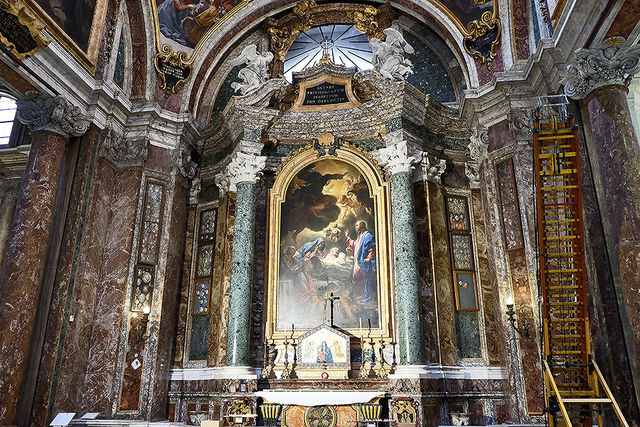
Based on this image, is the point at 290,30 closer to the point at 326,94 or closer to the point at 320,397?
the point at 326,94

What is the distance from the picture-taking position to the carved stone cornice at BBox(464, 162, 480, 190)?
11.7 m

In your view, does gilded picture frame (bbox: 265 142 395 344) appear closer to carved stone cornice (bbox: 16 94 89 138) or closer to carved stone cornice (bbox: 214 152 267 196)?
carved stone cornice (bbox: 214 152 267 196)

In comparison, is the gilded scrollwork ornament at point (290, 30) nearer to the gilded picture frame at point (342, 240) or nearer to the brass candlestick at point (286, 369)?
the gilded picture frame at point (342, 240)

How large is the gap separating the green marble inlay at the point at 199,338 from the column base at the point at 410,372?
162 inches

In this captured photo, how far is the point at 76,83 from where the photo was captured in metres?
9.98

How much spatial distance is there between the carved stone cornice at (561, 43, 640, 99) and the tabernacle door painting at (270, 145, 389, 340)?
15.8 ft

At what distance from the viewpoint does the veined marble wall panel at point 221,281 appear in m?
11.0

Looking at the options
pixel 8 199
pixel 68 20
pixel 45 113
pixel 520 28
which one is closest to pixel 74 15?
pixel 68 20

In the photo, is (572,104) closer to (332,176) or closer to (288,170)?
(332,176)

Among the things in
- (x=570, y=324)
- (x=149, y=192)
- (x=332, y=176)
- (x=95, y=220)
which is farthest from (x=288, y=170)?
(x=570, y=324)

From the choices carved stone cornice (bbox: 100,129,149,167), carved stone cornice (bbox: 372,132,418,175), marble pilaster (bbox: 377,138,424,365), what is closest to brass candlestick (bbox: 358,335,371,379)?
marble pilaster (bbox: 377,138,424,365)

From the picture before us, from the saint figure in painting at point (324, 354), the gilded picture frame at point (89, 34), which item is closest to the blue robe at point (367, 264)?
the saint figure in painting at point (324, 354)

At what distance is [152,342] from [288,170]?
483 cm

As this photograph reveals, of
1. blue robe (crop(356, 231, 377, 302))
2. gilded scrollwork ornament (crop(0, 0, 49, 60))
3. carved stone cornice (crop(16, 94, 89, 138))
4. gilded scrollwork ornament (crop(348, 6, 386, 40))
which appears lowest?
blue robe (crop(356, 231, 377, 302))
